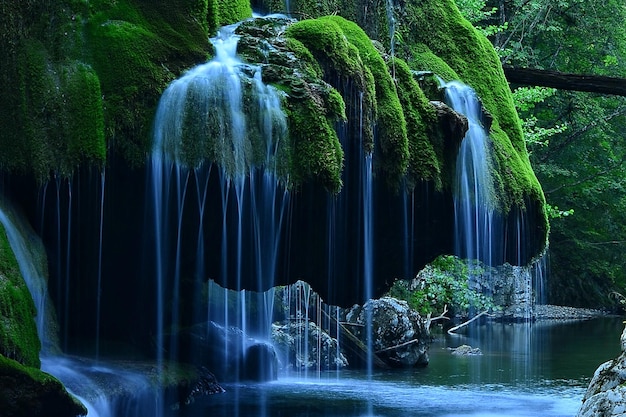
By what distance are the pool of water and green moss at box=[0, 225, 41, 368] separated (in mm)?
2838

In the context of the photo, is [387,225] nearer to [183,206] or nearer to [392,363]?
[183,206]

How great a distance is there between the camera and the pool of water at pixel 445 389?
12.1 metres

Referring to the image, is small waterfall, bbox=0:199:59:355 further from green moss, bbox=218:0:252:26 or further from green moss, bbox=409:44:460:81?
green moss, bbox=409:44:460:81

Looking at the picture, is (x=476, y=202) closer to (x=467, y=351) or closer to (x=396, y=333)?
(x=396, y=333)

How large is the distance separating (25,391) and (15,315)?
89 centimetres

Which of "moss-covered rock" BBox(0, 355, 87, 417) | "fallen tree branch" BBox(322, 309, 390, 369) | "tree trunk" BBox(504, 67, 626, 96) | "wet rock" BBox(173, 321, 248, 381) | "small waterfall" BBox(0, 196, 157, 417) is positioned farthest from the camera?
"fallen tree branch" BBox(322, 309, 390, 369)

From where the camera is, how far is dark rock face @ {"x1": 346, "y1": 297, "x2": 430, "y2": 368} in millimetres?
18000

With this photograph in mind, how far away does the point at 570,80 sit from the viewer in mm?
16641

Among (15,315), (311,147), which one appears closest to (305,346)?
(311,147)

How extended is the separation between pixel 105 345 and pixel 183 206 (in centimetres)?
240

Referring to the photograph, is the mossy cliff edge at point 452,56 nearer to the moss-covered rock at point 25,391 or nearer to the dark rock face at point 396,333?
the dark rock face at point 396,333

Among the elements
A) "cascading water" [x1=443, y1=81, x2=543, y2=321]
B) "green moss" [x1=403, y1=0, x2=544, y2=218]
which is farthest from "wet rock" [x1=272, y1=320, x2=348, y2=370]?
"green moss" [x1=403, y1=0, x2=544, y2=218]

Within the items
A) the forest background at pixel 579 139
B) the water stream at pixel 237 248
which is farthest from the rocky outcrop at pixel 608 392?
the forest background at pixel 579 139

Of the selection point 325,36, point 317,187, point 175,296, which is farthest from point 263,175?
point 175,296
